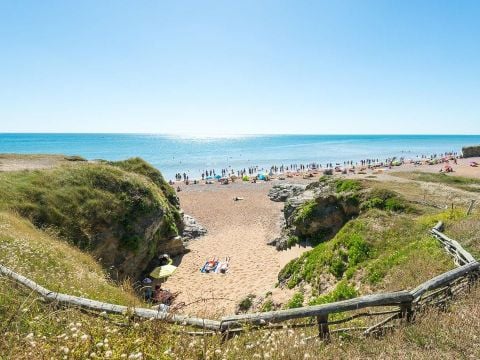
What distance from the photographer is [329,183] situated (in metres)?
23.8

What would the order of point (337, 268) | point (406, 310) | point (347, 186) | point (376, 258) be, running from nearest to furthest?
1. point (406, 310)
2. point (376, 258)
3. point (337, 268)
4. point (347, 186)

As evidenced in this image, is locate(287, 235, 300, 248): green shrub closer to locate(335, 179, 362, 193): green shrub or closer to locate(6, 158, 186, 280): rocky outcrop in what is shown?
locate(335, 179, 362, 193): green shrub

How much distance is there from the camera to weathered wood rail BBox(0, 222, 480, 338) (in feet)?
18.2

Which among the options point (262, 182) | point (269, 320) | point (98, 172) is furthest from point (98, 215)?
point (262, 182)

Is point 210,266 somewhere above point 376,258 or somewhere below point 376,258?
below

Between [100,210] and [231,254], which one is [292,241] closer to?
[231,254]

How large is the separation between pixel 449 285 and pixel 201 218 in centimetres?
3080

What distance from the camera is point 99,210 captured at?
18516 millimetres

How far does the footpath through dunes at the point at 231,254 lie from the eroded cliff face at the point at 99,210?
10.9 feet

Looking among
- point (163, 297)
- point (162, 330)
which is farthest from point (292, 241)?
point (162, 330)

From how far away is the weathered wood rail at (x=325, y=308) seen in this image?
18.2ft

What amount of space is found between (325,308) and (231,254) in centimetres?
1962

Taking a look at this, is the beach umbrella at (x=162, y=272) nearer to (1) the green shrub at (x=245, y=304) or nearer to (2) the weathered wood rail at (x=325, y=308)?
(1) the green shrub at (x=245, y=304)

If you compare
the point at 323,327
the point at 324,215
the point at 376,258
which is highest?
the point at 323,327
